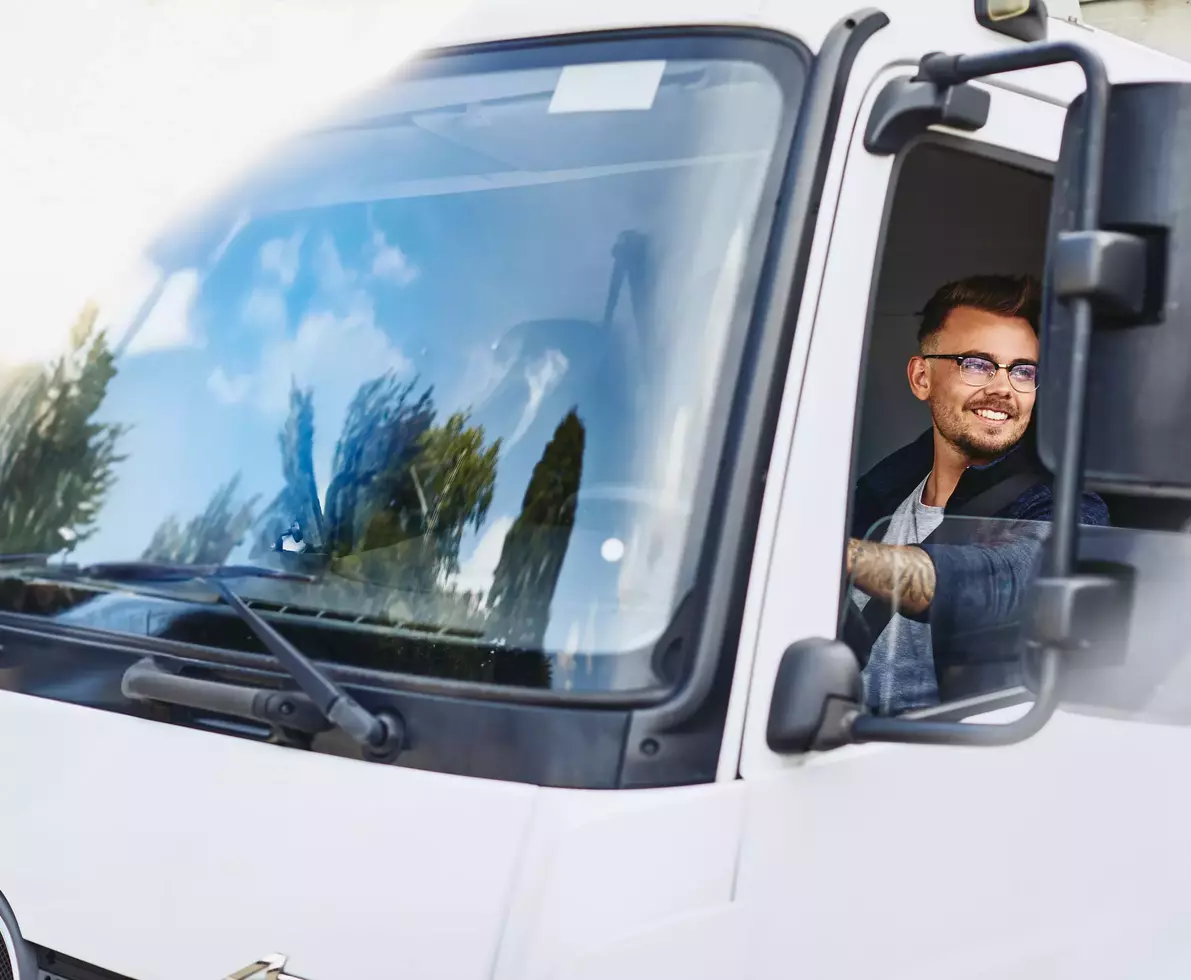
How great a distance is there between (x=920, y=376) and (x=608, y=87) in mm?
1307

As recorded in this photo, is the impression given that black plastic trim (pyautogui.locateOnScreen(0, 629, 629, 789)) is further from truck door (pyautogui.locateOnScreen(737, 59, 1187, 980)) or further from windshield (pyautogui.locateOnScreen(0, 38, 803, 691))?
truck door (pyautogui.locateOnScreen(737, 59, 1187, 980))

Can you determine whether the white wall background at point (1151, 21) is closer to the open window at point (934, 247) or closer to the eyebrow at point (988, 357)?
the open window at point (934, 247)

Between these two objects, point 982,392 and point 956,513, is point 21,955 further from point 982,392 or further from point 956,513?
point 982,392

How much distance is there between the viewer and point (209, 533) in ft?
6.64

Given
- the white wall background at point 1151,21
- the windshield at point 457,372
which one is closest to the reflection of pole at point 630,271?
the windshield at point 457,372

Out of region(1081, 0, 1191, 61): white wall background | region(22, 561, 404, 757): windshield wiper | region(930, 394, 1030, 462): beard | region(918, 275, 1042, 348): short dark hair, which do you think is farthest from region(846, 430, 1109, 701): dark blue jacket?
region(1081, 0, 1191, 61): white wall background

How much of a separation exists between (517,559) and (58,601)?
723 millimetres

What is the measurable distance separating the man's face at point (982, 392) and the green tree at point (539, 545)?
3.94 ft

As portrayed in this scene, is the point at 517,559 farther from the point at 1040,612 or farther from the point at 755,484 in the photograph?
the point at 1040,612

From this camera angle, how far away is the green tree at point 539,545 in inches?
70.7

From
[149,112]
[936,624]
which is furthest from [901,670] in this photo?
[149,112]

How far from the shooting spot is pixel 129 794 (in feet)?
6.17

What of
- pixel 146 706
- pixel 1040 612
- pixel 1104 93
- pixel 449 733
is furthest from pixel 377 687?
pixel 1104 93

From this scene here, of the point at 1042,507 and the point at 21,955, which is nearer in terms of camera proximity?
the point at 21,955
